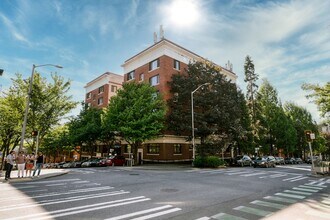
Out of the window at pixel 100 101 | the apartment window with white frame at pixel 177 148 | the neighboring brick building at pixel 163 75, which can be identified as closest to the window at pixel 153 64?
the neighboring brick building at pixel 163 75

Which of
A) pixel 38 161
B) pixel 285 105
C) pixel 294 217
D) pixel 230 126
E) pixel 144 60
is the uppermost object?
pixel 144 60

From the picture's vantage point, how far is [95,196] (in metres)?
9.05

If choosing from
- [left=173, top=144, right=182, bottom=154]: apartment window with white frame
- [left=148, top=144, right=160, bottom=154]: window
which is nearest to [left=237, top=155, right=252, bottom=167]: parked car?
[left=173, top=144, right=182, bottom=154]: apartment window with white frame

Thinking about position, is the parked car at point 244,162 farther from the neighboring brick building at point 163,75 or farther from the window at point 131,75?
the window at point 131,75

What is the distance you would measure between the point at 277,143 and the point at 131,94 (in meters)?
34.7

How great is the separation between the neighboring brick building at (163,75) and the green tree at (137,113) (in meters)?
2.73

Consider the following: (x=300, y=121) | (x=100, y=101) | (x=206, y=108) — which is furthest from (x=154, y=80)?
(x=300, y=121)

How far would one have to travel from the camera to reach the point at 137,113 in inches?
1159

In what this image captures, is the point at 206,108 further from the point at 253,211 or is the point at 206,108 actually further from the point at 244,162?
the point at 253,211

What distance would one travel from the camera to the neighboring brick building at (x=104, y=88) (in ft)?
169

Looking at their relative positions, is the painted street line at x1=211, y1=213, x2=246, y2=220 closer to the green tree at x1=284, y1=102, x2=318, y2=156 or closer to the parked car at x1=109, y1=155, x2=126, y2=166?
the parked car at x1=109, y1=155, x2=126, y2=166

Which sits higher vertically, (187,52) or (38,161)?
(187,52)

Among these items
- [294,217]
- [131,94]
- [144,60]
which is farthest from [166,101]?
[294,217]

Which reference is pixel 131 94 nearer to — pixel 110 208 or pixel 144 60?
pixel 144 60
